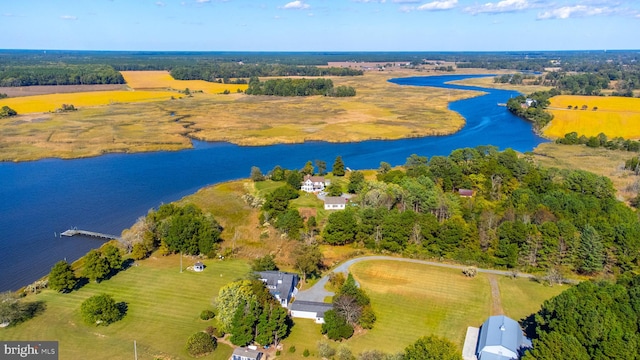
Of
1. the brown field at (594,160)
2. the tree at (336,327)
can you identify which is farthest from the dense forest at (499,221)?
the tree at (336,327)

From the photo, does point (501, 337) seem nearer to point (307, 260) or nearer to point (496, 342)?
point (496, 342)

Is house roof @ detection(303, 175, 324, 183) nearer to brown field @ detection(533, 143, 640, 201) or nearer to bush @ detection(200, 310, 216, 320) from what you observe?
bush @ detection(200, 310, 216, 320)

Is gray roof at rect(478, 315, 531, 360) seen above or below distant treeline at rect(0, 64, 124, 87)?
below

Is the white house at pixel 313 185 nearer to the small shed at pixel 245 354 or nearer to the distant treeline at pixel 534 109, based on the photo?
the small shed at pixel 245 354

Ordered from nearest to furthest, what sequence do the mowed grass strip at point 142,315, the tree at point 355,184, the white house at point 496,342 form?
the white house at point 496,342
the mowed grass strip at point 142,315
the tree at point 355,184

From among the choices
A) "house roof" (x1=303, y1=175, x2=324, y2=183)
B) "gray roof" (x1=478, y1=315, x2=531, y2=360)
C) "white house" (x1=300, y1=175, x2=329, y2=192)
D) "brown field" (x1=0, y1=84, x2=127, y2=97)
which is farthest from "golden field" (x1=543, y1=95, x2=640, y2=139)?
"brown field" (x1=0, y1=84, x2=127, y2=97)

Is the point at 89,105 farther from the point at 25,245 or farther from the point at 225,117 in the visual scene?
the point at 25,245
